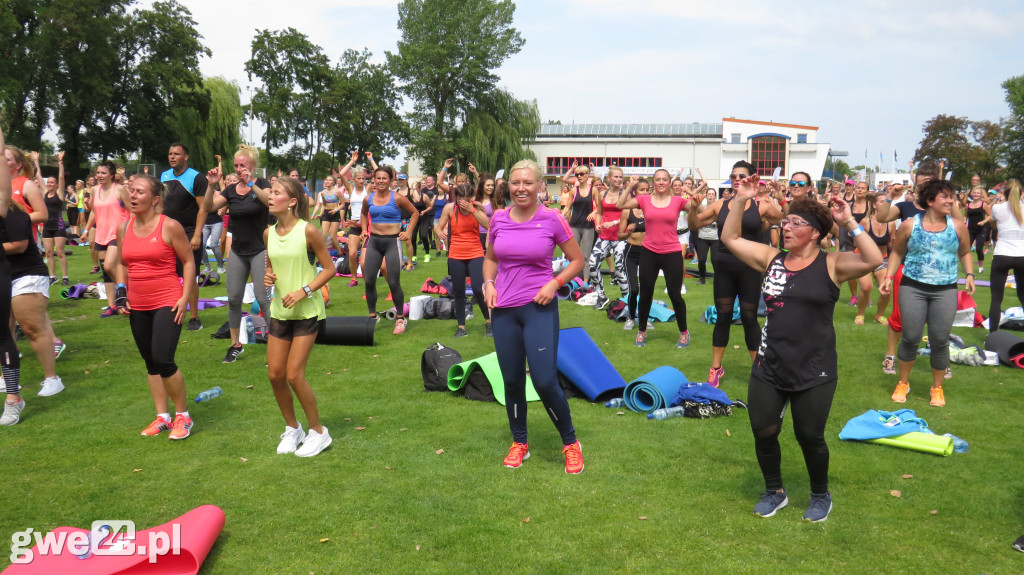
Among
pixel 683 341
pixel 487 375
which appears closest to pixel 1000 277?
pixel 683 341

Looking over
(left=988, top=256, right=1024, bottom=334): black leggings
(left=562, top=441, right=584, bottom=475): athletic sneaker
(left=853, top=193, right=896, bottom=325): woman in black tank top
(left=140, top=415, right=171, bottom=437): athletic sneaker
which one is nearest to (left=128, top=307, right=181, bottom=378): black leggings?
(left=140, top=415, right=171, bottom=437): athletic sneaker

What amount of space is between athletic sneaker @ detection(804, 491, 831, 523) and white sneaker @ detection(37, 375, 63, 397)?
22.3 ft

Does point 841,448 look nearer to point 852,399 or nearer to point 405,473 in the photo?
point 852,399

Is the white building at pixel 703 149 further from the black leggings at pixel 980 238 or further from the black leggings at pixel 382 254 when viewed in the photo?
the black leggings at pixel 382 254

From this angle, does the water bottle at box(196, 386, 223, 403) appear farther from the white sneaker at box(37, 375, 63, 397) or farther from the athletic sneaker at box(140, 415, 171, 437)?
the white sneaker at box(37, 375, 63, 397)

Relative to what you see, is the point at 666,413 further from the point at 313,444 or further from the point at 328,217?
the point at 328,217

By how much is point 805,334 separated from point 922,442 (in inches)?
91.2

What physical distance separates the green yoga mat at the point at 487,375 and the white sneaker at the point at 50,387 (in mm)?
3844

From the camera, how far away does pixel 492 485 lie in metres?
4.95

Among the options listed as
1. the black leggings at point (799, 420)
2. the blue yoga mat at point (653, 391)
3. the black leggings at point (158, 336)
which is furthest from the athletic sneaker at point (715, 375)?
the black leggings at point (158, 336)

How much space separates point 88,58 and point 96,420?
40475mm

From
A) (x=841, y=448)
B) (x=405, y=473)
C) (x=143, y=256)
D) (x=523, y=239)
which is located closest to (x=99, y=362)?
(x=143, y=256)

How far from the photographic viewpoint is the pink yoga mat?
11.4 feet

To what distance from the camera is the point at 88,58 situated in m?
39.2
